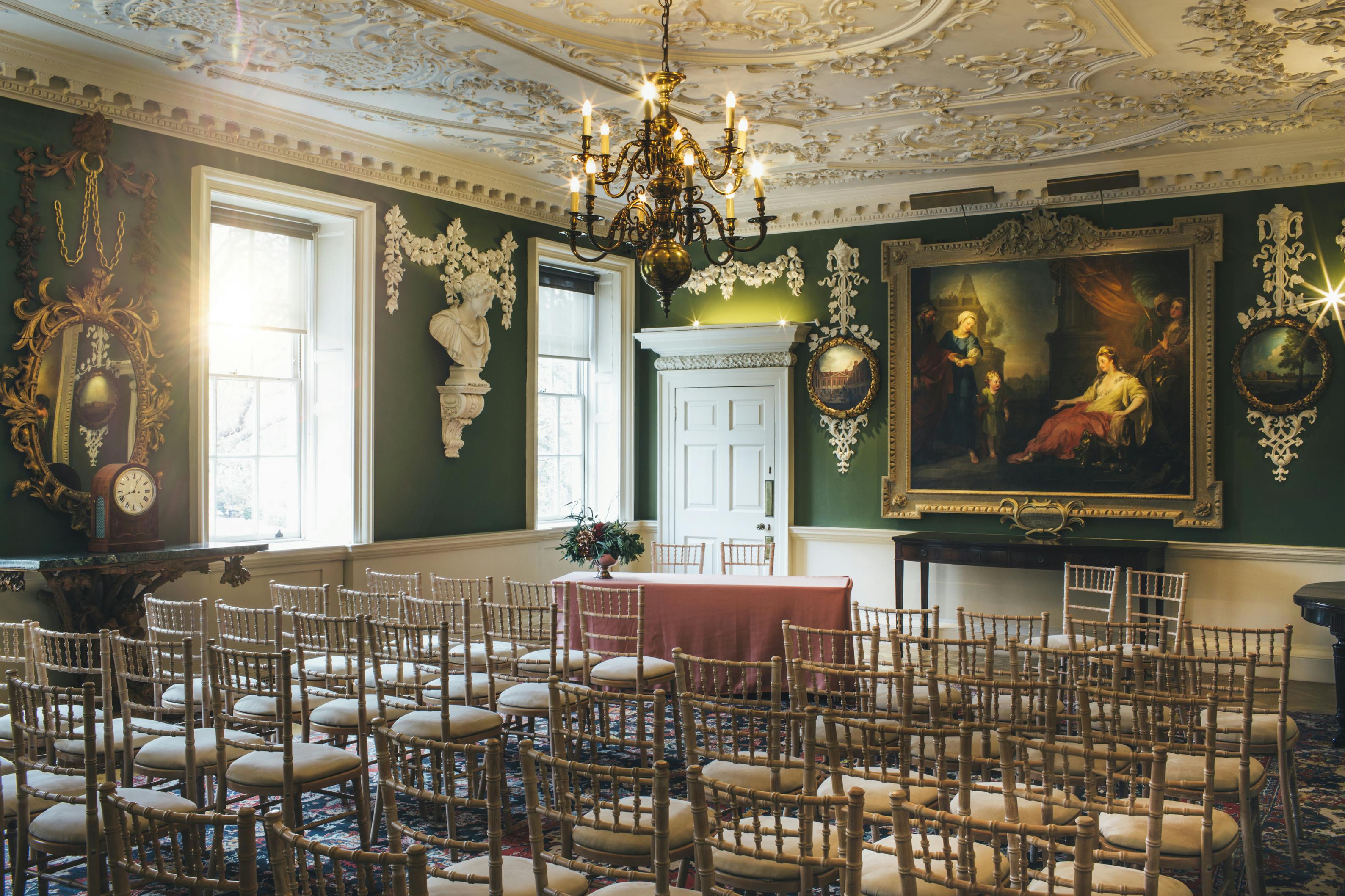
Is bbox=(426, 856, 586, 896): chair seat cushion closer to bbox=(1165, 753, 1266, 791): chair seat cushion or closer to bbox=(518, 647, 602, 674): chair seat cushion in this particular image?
bbox=(1165, 753, 1266, 791): chair seat cushion

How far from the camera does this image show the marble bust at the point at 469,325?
26.2ft

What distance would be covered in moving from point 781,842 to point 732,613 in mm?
4066

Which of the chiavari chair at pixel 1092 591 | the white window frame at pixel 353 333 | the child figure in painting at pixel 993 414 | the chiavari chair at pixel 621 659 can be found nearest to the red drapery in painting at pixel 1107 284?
the child figure in painting at pixel 993 414

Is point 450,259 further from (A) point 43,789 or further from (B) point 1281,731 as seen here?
(B) point 1281,731

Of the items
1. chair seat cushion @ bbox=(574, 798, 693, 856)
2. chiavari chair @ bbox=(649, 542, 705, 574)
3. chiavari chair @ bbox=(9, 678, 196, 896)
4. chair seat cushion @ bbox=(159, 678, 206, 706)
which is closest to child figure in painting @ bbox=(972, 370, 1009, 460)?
chiavari chair @ bbox=(649, 542, 705, 574)

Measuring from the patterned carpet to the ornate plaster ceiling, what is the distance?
397 cm

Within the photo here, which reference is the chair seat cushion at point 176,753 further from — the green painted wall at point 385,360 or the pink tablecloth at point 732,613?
the pink tablecloth at point 732,613

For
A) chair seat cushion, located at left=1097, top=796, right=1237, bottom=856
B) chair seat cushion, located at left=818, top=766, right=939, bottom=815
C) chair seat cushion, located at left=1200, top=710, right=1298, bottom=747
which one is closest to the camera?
chair seat cushion, located at left=1097, top=796, right=1237, bottom=856

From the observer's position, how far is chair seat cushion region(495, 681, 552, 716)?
4.88 meters

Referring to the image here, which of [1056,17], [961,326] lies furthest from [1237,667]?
[1056,17]

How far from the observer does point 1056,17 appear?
527 centimetres

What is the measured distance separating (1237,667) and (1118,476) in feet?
5.49

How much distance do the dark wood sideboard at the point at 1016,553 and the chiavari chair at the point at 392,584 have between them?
142 inches

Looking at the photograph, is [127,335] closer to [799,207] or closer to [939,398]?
[799,207]
